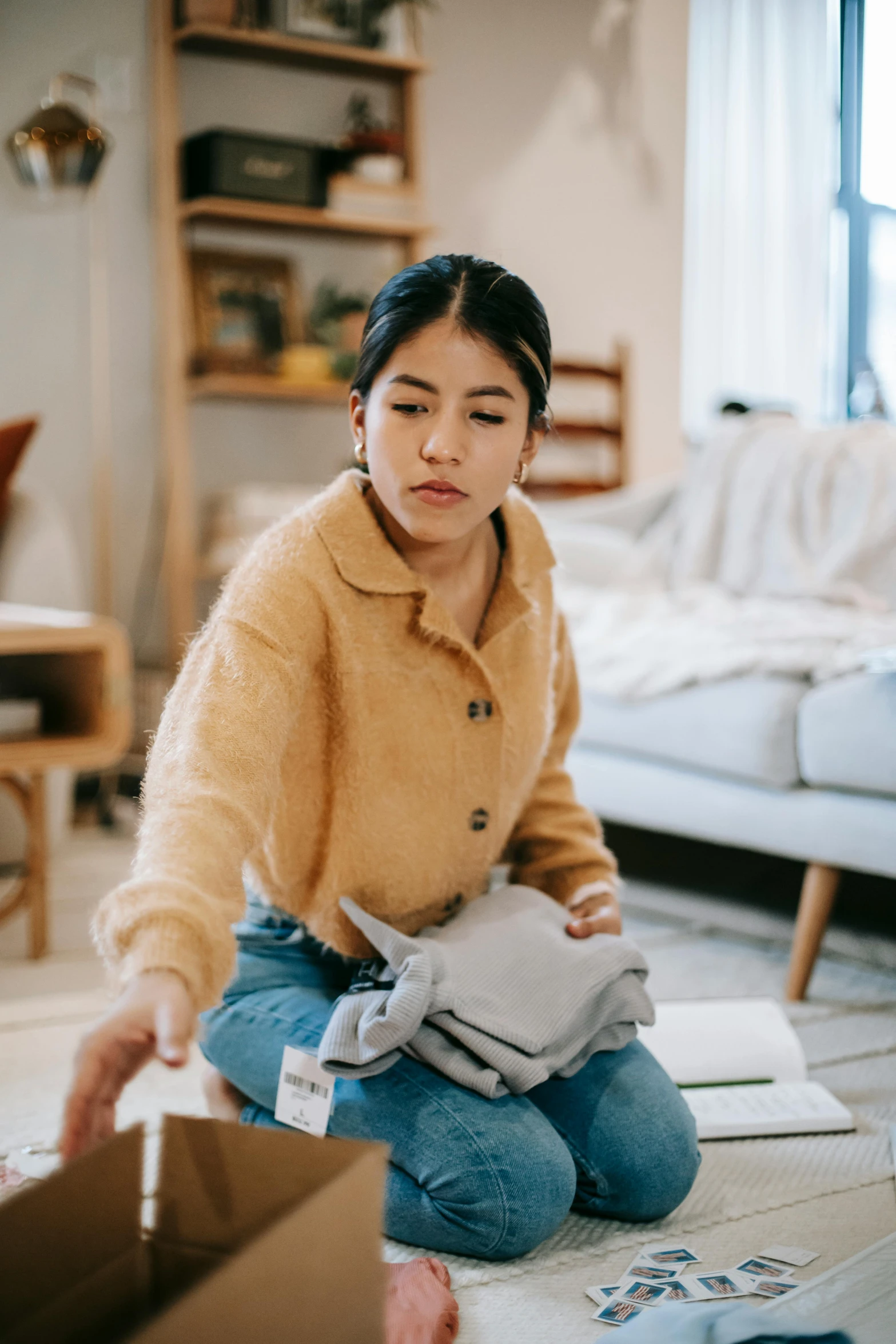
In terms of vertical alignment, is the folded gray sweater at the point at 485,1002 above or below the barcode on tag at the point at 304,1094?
above

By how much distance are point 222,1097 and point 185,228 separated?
238cm

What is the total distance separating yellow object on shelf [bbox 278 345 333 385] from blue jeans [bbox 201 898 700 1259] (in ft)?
6.56

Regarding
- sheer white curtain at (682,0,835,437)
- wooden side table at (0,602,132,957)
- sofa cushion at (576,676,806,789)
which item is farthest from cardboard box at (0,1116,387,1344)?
sheer white curtain at (682,0,835,437)

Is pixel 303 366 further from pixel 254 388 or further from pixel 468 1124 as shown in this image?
→ pixel 468 1124

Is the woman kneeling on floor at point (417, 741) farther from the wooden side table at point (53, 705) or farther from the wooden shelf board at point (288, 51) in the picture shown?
the wooden shelf board at point (288, 51)

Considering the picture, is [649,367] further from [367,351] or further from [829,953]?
[367,351]

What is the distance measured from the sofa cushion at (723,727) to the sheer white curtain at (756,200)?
2.40 m

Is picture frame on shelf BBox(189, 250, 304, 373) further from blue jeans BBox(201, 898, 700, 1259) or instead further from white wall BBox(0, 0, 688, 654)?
blue jeans BBox(201, 898, 700, 1259)

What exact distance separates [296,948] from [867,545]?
147 cm

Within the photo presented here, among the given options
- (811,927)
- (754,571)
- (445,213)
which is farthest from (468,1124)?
(445,213)

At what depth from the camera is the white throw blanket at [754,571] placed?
1805 millimetres

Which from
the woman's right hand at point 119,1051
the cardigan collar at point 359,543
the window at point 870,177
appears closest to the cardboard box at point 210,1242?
the woman's right hand at point 119,1051

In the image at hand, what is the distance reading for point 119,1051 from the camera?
1.93 ft

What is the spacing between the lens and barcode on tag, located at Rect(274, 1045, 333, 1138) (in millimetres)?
984
